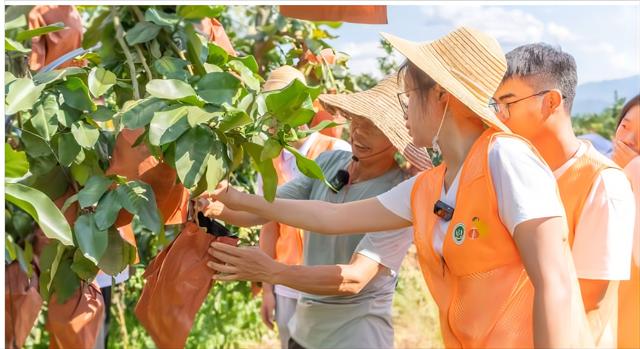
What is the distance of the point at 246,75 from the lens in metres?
2.24

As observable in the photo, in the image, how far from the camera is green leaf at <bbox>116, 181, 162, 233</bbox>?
6.86 ft

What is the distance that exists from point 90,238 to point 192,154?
302 millimetres

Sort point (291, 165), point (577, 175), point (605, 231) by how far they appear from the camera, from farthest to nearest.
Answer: point (291, 165)
point (577, 175)
point (605, 231)

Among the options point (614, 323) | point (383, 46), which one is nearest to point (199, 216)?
point (614, 323)

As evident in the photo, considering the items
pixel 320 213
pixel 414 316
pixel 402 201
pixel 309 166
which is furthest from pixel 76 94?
pixel 414 316

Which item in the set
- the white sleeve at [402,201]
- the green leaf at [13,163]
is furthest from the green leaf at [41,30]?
the white sleeve at [402,201]

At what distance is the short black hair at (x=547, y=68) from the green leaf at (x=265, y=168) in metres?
0.69

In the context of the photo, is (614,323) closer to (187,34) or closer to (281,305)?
(187,34)

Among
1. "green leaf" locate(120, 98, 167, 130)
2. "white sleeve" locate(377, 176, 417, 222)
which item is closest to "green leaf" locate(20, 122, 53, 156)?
"green leaf" locate(120, 98, 167, 130)

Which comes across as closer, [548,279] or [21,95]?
[548,279]

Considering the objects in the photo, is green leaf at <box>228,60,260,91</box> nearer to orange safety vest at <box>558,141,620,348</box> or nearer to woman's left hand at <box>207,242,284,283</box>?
woman's left hand at <box>207,242,284,283</box>

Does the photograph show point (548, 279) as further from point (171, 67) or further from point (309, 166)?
point (171, 67)

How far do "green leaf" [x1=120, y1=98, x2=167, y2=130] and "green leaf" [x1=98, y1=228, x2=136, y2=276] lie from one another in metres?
0.32

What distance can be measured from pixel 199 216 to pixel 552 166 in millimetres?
Answer: 852
